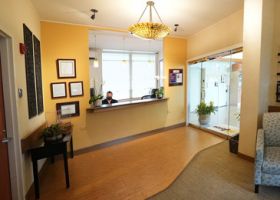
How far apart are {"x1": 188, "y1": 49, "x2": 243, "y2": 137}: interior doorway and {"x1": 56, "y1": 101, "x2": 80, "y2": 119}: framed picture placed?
340 cm

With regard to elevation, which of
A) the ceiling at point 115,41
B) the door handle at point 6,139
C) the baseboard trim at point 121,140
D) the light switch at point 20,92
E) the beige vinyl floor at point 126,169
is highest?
the ceiling at point 115,41

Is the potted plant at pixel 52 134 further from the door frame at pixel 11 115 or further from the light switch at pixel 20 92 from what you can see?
the light switch at pixel 20 92

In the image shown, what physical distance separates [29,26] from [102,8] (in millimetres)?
1219

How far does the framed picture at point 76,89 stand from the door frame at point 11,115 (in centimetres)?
153

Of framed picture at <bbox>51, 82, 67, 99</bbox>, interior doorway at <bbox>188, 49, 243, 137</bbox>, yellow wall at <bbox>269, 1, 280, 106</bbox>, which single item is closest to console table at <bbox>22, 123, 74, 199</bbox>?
framed picture at <bbox>51, 82, 67, 99</bbox>

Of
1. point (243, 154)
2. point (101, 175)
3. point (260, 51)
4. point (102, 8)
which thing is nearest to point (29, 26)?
point (102, 8)

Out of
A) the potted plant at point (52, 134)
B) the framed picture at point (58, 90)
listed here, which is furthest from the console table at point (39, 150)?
the framed picture at point (58, 90)

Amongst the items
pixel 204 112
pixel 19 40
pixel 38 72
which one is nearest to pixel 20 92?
pixel 19 40

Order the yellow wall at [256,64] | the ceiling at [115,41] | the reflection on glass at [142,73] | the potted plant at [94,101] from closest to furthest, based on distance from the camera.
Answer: the yellow wall at [256,64], the potted plant at [94,101], the ceiling at [115,41], the reflection on glass at [142,73]

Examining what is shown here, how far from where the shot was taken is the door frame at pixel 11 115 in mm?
1842

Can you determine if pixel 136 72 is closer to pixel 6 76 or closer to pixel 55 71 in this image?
pixel 55 71

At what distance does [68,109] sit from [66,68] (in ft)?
2.77

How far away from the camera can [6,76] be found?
1.85 metres

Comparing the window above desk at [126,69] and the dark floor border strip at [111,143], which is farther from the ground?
the window above desk at [126,69]
